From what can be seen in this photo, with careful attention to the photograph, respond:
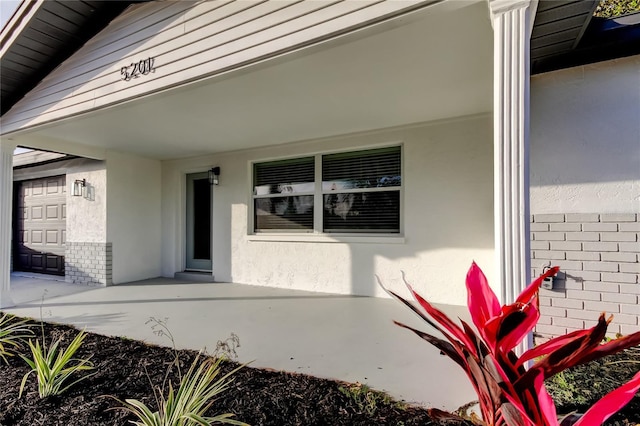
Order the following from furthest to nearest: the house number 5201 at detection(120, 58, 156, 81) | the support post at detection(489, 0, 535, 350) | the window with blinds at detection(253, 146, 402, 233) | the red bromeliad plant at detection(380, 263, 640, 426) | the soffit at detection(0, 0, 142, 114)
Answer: the window with blinds at detection(253, 146, 402, 233) < the soffit at detection(0, 0, 142, 114) < the house number 5201 at detection(120, 58, 156, 81) < the support post at detection(489, 0, 535, 350) < the red bromeliad plant at detection(380, 263, 640, 426)

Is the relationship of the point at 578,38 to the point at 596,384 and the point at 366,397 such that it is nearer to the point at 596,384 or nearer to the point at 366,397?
the point at 596,384

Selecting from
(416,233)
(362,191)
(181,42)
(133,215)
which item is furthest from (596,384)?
(133,215)

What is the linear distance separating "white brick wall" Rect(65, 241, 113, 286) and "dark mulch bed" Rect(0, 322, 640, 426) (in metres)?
3.90

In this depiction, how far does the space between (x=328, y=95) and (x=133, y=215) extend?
511 centimetres

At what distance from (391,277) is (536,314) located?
3.64 meters

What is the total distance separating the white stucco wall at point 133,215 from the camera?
20.7 ft

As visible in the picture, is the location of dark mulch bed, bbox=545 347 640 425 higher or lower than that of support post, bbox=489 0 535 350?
lower

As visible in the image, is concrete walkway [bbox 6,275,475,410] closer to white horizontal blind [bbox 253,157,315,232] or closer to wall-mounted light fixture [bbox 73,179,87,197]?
white horizontal blind [bbox 253,157,315,232]

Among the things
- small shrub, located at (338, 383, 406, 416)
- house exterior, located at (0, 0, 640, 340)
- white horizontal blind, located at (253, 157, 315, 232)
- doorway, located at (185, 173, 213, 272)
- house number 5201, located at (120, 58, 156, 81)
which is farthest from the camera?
doorway, located at (185, 173, 213, 272)

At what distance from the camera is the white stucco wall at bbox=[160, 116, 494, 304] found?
4371 millimetres

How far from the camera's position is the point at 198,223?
22.8 ft

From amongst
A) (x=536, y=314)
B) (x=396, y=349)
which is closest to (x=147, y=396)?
(x=396, y=349)

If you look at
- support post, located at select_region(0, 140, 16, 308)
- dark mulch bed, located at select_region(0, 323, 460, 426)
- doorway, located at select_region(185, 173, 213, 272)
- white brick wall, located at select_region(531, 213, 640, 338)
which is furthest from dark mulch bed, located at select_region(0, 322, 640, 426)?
doorway, located at select_region(185, 173, 213, 272)

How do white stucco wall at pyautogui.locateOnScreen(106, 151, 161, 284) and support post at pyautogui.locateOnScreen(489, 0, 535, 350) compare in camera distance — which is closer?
support post at pyautogui.locateOnScreen(489, 0, 535, 350)
